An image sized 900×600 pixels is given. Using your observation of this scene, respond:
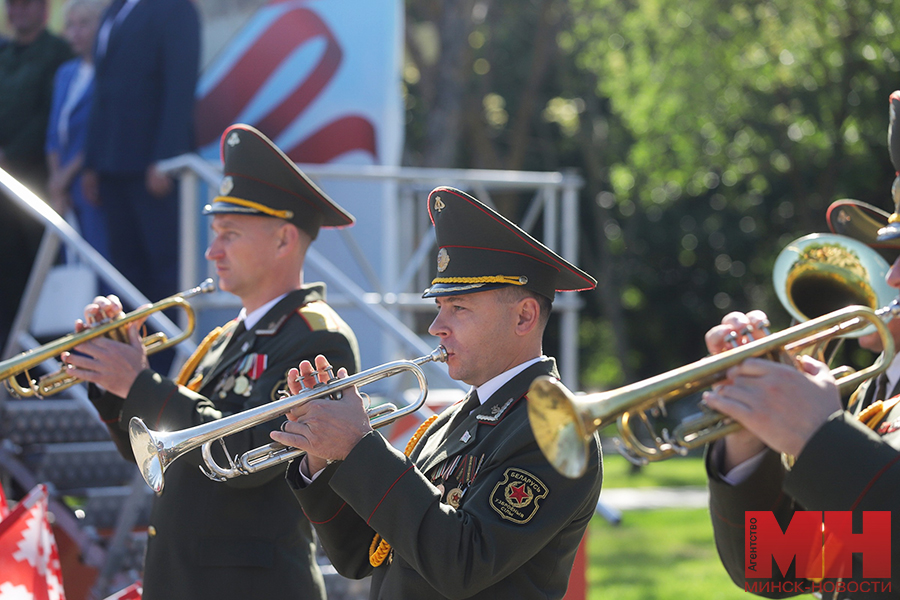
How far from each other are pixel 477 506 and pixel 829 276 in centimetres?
150

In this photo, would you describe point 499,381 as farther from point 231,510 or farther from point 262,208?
Answer: point 262,208

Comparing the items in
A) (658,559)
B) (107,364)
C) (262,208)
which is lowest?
(658,559)

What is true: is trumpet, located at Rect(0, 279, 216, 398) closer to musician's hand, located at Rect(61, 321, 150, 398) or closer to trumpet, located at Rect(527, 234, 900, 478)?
musician's hand, located at Rect(61, 321, 150, 398)

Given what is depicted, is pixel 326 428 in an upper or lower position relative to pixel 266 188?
lower

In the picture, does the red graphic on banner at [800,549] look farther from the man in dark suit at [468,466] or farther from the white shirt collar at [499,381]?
the white shirt collar at [499,381]

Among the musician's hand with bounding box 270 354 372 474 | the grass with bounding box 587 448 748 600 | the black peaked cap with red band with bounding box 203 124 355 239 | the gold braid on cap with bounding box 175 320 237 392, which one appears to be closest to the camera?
the musician's hand with bounding box 270 354 372 474

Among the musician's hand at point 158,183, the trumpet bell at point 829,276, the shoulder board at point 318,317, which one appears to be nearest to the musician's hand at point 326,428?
the shoulder board at point 318,317

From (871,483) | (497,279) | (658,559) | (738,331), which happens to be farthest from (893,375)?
(658,559)

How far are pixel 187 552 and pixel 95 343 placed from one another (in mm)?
780

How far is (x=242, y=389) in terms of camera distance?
3.43m

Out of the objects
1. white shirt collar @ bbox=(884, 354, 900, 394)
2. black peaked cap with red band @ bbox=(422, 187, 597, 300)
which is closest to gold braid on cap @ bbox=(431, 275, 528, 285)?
black peaked cap with red band @ bbox=(422, 187, 597, 300)

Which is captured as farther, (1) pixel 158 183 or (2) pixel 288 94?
(2) pixel 288 94

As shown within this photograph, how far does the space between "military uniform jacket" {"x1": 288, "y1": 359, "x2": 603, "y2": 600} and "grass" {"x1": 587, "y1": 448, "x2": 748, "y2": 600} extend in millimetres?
4804

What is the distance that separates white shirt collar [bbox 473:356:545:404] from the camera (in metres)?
2.75
